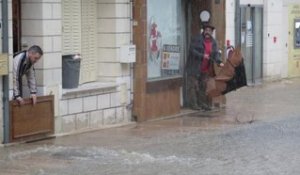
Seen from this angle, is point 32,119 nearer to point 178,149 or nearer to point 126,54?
point 178,149

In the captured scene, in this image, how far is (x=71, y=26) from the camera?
45.1 ft

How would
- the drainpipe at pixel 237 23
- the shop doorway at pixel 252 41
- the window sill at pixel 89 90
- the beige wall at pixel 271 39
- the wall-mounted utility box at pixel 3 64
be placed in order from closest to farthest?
the wall-mounted utility box at pixel 3 64 < the window sill at pixel 89 90 < the drainpipe at pixel 237 23 < the shop doorway at pixel 252 41 < the beige wall at pixel 271 39

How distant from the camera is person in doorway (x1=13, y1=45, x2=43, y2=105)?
12023 millimetres

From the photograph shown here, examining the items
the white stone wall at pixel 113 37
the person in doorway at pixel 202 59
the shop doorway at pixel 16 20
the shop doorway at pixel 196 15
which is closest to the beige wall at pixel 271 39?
the shop doorway at pixel 196 15

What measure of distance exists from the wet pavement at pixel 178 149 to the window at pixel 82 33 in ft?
4.06

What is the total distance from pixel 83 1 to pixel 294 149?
4.66 meters

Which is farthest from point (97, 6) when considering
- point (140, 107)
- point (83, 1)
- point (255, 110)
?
point (255, 110)

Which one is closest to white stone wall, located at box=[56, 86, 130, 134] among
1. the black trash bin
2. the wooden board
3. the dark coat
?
the black trash bin

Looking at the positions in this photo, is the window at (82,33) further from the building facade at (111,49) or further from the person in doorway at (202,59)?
the person in doorway at (202,59)

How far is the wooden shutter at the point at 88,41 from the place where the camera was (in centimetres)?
1417

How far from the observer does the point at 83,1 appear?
1412cm

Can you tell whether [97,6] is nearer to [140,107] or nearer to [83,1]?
[83,1]

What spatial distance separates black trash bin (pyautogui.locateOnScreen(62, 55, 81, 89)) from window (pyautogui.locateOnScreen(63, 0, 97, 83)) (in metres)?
0.22

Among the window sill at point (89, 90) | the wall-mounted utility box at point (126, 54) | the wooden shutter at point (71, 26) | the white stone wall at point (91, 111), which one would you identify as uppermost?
the wooden shutter at point (71, 26)
